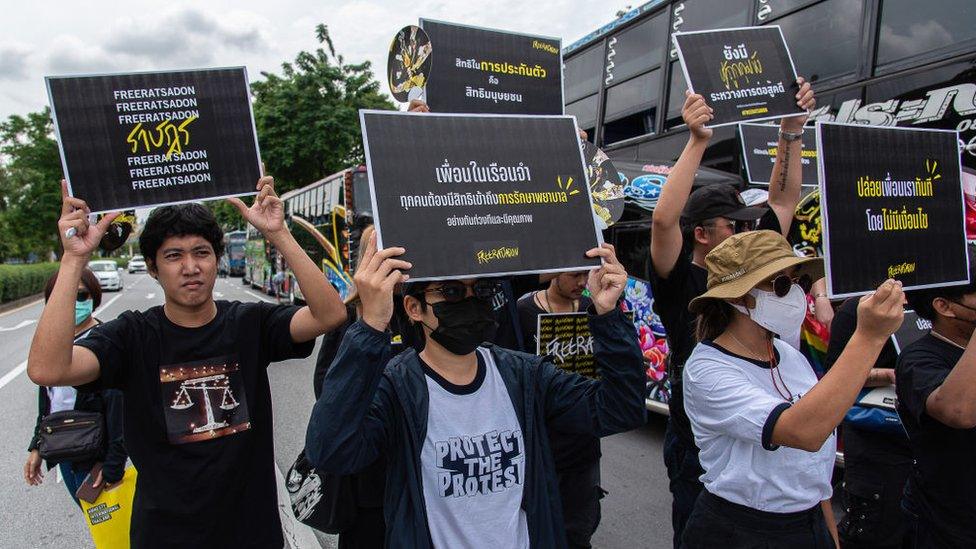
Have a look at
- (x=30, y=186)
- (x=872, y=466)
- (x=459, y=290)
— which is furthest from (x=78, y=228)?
(x=30, y=186)

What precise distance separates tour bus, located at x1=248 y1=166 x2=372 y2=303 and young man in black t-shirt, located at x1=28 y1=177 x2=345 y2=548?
288 inches

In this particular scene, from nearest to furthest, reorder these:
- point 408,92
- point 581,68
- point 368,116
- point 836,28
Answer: point 368,116 → point 408,92 → point 836,28 → point 581,68

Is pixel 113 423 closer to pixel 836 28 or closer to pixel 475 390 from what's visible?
pixel 475 390

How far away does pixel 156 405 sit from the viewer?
2066mm

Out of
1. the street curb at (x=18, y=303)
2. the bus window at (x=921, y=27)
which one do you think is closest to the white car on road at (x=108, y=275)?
the street curb at (x=18, y=303)

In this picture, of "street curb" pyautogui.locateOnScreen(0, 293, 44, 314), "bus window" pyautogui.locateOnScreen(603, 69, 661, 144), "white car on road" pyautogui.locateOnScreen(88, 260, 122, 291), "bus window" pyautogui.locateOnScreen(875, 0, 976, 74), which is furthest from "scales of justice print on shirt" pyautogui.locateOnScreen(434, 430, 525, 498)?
"white car on road" pyautogui.locateOnScreen(88, 260, 122, 291)

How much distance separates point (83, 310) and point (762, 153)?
461 cm

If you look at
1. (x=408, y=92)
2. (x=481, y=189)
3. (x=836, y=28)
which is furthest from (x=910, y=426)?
(x=836, y=28)

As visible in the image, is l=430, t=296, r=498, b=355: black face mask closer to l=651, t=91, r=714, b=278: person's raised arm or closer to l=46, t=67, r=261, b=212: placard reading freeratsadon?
l=46, t=67, r=261, b=212: placard reading freeratsadon

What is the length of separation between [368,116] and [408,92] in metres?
1.41

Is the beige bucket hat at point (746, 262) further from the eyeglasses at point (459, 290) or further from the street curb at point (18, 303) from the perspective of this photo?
the street curb at point (18, 303)

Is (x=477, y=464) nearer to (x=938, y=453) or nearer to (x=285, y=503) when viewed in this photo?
(x=938, y=453)

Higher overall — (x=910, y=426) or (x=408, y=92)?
(x=408, y=92)

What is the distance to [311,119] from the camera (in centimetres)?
2273
